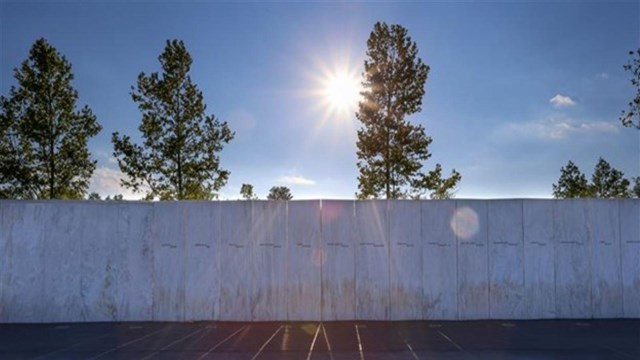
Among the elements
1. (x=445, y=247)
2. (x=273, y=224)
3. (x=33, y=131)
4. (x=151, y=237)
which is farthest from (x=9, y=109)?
Result: (x=445, y=247)

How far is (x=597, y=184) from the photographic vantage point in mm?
47750

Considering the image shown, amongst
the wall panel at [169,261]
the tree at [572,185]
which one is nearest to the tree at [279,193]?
the tree at [572,185]

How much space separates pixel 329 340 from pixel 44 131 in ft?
53.7

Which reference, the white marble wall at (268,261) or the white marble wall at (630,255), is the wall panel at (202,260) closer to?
the white marble wall at (268,261)

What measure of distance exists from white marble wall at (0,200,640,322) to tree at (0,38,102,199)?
8914 mm

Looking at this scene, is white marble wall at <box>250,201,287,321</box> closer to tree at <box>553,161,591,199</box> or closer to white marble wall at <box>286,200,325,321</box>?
white marble wall at <box>286,200,325,321</box>

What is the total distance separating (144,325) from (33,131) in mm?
12384

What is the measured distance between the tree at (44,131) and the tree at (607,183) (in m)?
37.3

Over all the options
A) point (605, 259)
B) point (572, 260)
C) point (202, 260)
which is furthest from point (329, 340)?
point (605, 259)

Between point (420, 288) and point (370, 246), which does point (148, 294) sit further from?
point (420, 288)

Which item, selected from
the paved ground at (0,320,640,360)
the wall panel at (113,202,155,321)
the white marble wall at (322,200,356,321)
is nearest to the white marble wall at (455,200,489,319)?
the paved ground at (0,320,640,360)

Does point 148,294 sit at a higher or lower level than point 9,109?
lower

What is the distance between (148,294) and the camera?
15.6 metres

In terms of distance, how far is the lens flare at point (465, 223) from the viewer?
15.7 m
